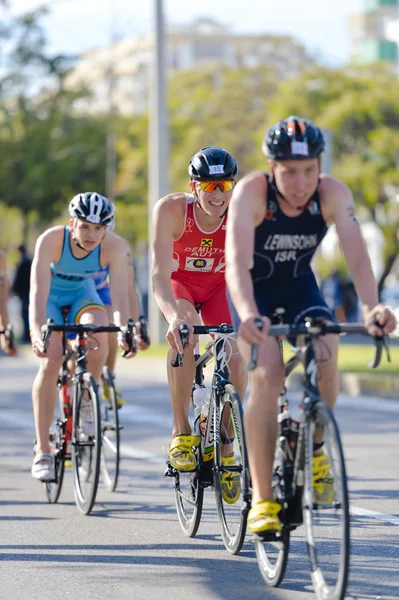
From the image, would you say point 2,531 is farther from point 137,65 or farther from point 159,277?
point 137,65

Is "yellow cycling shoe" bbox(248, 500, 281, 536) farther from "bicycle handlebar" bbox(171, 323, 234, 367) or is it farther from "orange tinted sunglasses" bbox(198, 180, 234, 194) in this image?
"orange tinted sunglasses" bbox(198, 180, 234, 194)

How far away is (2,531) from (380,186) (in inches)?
1241

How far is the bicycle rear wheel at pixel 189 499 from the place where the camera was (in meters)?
6.94

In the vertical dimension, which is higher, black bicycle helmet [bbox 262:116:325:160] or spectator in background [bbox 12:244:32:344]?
black bicycle helmet [bbox 262:116:325:160]

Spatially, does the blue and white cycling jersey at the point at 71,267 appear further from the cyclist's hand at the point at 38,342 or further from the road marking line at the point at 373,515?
the road marking line at the point at 373,515

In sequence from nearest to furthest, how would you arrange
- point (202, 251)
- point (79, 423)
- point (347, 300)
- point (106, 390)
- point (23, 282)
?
point (202, 251) < point (79, 423) < point (106, 390) < point (23, 282) < point (347, 300)

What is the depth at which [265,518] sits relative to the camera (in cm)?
536

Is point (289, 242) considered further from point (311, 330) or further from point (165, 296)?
point (165, 296)

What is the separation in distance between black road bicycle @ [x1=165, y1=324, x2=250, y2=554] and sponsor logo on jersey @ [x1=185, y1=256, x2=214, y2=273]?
0.47 metres

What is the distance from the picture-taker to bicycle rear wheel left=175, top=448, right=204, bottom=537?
6.94m

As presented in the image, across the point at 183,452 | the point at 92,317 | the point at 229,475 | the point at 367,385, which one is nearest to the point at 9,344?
the point at 92,317

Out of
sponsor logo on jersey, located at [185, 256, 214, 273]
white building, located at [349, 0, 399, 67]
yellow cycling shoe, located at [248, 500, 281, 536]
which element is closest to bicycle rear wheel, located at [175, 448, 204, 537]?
sponsor logo on jersey, located at [185, 256, 214, 273]

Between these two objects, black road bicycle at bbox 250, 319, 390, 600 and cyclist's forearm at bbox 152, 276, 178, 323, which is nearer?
black road bicycle at bbox 250, 319, 390, 600

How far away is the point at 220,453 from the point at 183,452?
0.38 m
